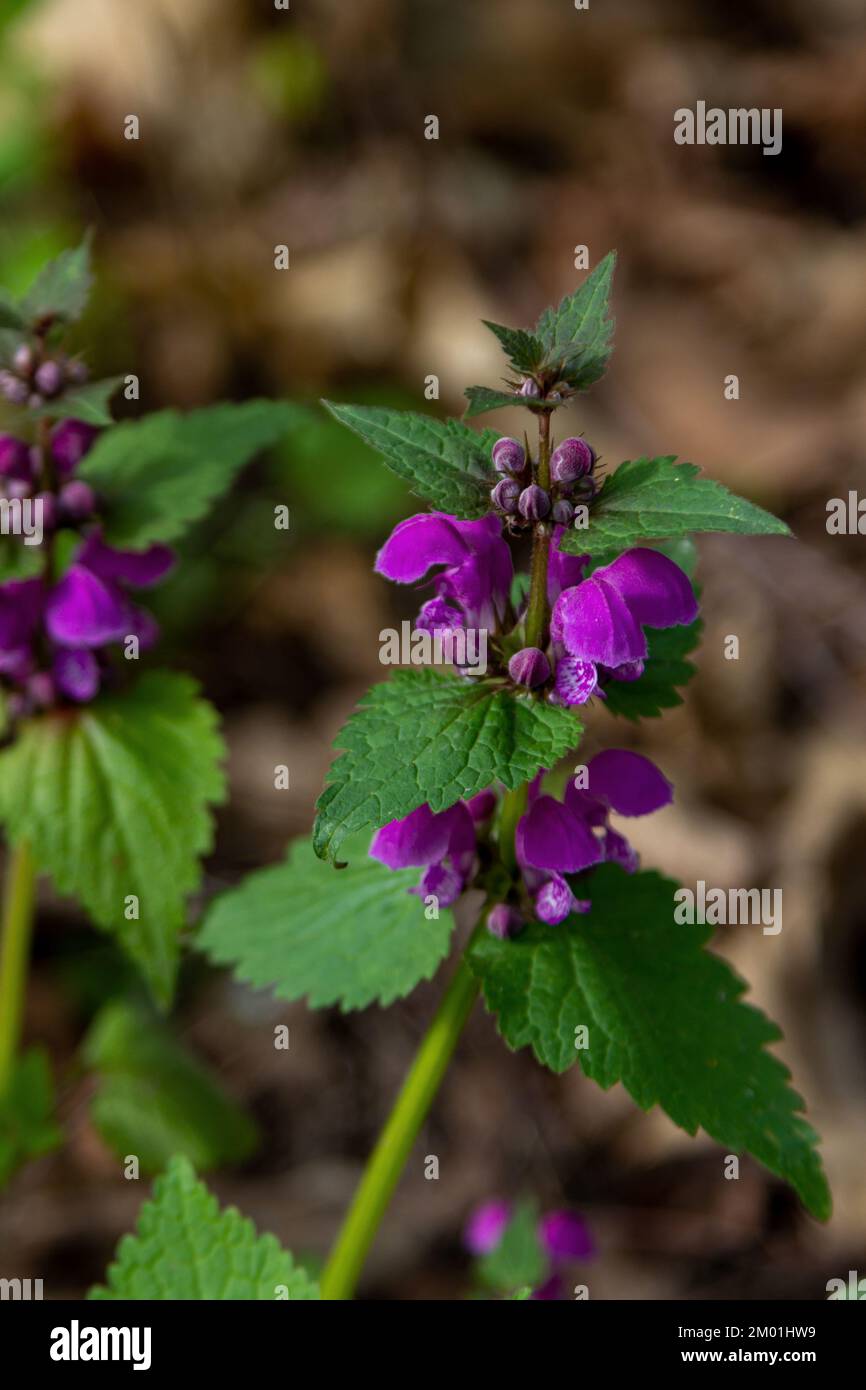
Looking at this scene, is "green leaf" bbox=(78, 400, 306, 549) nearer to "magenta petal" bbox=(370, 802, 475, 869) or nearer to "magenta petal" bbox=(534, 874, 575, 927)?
"magenta petal" bbox=(370, 802, 475, 869)

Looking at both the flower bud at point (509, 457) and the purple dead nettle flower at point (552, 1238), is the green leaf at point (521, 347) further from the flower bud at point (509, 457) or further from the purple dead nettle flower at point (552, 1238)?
the purple dead nettle flower at point (552, 1238)

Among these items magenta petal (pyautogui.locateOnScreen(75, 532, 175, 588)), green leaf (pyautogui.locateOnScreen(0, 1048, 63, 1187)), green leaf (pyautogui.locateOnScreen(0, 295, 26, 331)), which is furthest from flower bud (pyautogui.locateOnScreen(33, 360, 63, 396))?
green leaf (pyautogui.locateOnScreen(0, 1048, 63, 1187))

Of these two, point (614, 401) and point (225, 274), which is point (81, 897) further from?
point (225, 274)

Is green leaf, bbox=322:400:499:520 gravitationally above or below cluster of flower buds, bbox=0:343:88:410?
below

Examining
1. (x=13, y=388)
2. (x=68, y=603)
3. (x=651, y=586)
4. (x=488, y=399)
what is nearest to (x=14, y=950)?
(x=68, y=603)

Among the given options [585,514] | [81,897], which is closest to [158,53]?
[81,897]

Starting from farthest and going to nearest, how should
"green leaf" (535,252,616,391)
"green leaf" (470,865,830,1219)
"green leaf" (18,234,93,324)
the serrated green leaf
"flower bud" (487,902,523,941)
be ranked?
"green leaf" (18,234,93,324)
"flower bud" (487,902,523,941)
"green leaf" (470,865,830,1219)
"green leaf" (535,252,616,391)
the serrated green leaf

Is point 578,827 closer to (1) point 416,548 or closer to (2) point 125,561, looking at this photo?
(1) point 416,548
